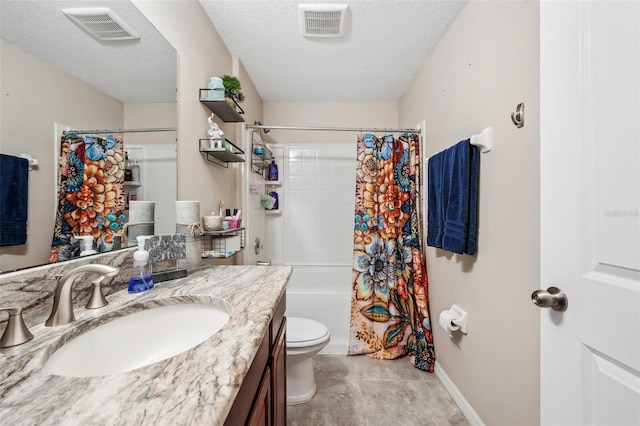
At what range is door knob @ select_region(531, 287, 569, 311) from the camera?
66cm

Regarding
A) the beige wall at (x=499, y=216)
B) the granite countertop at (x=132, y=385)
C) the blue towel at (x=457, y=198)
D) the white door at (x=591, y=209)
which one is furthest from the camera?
the blue towel at (x=457, y=198)

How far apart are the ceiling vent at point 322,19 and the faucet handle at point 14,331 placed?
175 cm

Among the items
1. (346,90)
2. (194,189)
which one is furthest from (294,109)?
(194,189)

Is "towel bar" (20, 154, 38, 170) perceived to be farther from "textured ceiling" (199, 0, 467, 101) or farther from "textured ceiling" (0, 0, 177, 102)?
"textured ceiling" (199, 0, 467, 101)

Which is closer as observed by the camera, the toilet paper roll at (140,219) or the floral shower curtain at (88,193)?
the floral shower curtain at (88,193)

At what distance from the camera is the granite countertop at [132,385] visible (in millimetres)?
375

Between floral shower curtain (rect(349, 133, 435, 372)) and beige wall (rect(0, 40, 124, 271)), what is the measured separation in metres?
1.74

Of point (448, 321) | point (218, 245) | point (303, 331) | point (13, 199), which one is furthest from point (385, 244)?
point (13, 199)

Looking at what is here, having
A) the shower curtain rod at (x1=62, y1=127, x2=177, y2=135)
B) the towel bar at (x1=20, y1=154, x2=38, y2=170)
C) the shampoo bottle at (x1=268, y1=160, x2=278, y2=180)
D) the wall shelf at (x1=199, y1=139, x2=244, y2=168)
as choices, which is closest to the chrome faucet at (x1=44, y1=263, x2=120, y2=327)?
the towel bar at (x1=20, y1=154, x2=38, y2=170)

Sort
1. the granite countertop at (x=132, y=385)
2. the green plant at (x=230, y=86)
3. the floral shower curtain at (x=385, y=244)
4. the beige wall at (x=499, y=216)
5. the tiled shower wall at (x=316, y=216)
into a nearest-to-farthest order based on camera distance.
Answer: the granite countertop at (x=132, y=385), the beige wall at (x=499, y=216), the green plant at (x=230, y=86), the floral shower curtain at (x=385, y=244), the tiled shower wall at (x=316, y=216)

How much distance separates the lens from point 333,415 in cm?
149

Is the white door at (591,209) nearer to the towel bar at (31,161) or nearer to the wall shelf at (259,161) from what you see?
the towel bar at (31,161)

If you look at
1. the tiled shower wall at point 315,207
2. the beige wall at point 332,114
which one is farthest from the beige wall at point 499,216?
the tiled shower wall at point 315,207

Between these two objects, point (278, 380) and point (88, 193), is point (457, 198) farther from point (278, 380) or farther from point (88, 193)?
point (88, 193)
